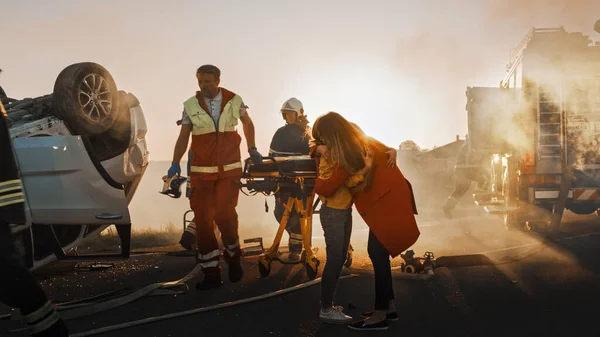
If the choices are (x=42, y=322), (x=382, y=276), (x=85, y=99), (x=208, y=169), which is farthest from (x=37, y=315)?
(x=85, y=99)

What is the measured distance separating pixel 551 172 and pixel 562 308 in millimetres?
6373

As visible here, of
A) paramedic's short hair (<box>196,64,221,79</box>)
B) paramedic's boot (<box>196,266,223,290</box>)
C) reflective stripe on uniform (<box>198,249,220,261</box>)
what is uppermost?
paramedic's short hair (<box>196,64,221,79</box>)

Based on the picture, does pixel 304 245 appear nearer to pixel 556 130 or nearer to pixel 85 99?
pixel 85 99

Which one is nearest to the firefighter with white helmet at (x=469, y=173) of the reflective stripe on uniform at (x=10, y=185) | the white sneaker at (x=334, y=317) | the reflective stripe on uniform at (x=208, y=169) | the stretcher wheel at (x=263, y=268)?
the stretcher wheel at (x=263, y=268)

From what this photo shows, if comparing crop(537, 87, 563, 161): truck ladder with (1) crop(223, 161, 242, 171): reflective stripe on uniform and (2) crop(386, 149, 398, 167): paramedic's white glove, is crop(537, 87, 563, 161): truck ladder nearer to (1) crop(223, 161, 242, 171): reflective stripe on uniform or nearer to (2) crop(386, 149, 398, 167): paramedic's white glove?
(1) crop(223, 161, 242, 171): reflective stripe on uniform

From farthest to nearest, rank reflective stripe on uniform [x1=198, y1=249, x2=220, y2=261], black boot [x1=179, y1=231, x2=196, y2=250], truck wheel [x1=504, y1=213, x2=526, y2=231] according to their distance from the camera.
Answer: truck wheel [x1=504, y1=213, x2=526, y2=231]
black boot [x1=179, y1=231, x2=196, y2=250]
reflective stripe on uniform [x1=198, y1=249, x2=220, y2=261]

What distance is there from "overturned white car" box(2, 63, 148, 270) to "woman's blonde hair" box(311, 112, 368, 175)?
2.33m

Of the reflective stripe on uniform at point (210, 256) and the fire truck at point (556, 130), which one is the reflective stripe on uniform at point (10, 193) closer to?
the reflective stripe on uniform at point (210, 256)

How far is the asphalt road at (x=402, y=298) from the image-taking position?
4531mm

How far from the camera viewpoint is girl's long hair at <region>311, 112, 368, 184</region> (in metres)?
4.56

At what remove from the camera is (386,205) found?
4.60m

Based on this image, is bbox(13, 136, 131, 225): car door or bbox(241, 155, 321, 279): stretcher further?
bbox(241, 155, 321, 279): stretcher

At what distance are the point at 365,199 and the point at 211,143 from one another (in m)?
2.19

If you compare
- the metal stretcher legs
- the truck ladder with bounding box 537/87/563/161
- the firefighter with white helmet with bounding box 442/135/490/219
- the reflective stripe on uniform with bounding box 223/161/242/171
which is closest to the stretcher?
the metal stretcher legs
